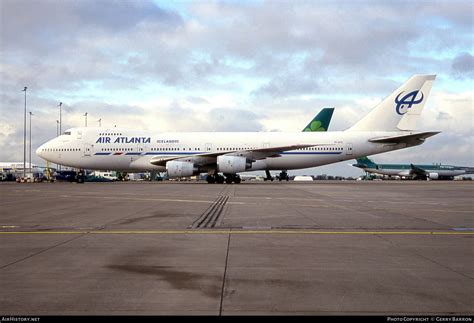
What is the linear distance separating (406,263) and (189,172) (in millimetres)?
32743

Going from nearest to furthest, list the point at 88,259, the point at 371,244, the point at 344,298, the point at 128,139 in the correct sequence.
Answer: the point at 344,298, the point at 88,259, the point at 371,244, the point at 128,139

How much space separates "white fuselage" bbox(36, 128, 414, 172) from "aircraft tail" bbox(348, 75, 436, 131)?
3.61 feet

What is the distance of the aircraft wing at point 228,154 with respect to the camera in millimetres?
38156

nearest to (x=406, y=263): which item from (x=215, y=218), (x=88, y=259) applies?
(x=88, y=259)

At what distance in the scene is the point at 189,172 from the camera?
38625 millimetres

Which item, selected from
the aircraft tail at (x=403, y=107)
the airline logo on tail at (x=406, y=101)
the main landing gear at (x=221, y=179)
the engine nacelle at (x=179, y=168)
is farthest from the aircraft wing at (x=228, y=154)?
the airline logo on tail at (x=406, y=101)

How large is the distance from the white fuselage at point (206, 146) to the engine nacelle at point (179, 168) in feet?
6.45

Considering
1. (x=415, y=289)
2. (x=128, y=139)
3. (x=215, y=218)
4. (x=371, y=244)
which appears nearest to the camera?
(x=415, y=289)

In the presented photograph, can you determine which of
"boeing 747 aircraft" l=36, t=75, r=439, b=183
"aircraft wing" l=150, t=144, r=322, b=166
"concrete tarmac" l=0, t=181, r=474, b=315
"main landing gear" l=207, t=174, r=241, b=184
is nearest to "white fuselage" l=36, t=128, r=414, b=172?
"boeing 747 aircraft" l=36, t=75, r=439, b=183

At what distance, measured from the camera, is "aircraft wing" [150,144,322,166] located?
125 feet

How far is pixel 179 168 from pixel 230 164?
4219 mm

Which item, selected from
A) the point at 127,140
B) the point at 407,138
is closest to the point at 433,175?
the point at 407,138

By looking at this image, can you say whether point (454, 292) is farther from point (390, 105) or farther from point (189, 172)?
point (390, 105)

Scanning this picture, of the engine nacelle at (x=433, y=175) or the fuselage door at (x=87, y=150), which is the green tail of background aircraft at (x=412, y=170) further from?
the fuselage door at (x=87, y=150)
